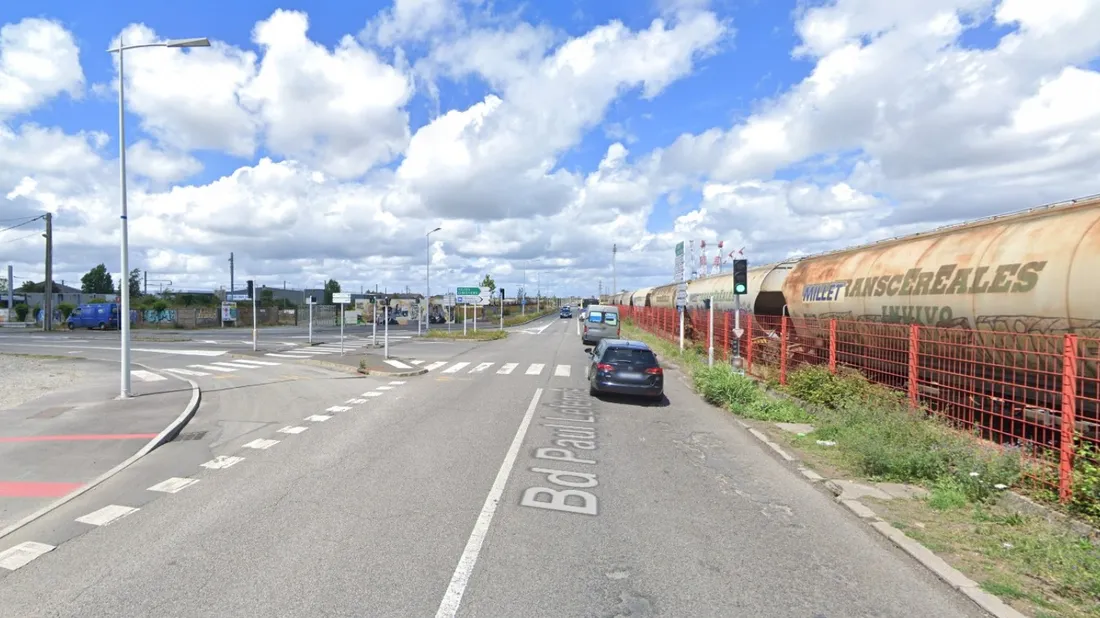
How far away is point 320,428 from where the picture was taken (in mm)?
11102

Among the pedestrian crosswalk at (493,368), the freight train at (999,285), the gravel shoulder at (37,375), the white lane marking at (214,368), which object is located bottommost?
the pedestrian crosswalk at (493,368)

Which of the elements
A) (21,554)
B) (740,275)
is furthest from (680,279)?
(21,554)

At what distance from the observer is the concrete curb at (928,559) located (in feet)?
14.4

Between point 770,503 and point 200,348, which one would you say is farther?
point 200,348

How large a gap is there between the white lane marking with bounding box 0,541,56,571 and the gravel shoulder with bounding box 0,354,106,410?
9.59m

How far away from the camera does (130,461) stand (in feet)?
28.5

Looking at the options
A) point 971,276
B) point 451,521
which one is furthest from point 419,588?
point 971,276

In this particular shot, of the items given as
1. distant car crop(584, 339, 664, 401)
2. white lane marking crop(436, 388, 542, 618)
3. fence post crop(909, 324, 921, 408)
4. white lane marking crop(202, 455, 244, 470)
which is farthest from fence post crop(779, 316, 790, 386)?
white lane marking crop(202, 455, 244, 470)

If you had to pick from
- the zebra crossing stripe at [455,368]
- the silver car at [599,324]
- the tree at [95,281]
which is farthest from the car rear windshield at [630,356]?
the tree at [95,281]

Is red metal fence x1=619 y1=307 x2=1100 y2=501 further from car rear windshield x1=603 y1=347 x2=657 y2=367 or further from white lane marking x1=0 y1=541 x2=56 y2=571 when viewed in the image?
white lane marking x1=0 y1=541 x2=56 y2=571

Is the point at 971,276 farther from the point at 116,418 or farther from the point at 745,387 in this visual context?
the point at 116,418

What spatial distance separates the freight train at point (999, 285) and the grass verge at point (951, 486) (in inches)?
41.3

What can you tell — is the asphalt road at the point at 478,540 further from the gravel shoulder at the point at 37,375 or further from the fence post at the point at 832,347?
the gravel shoulder at the point at 37,375

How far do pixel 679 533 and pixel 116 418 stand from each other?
10950 millimetres
